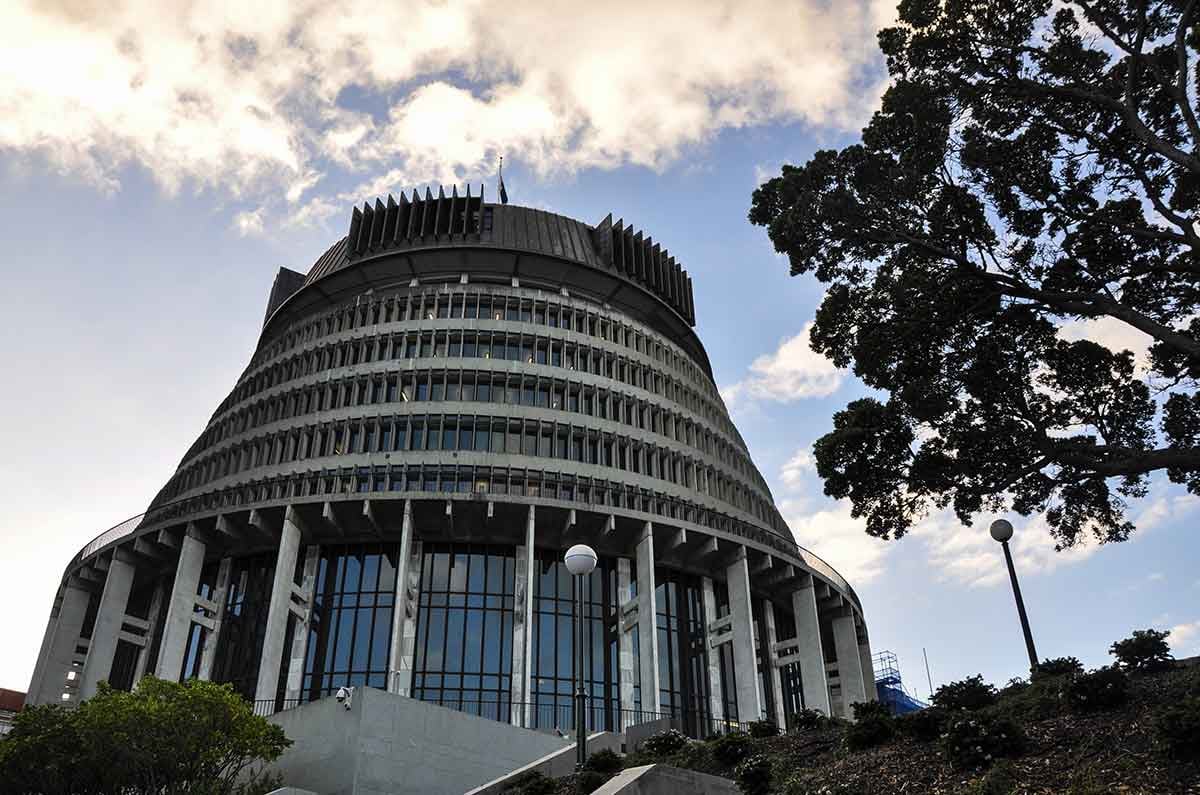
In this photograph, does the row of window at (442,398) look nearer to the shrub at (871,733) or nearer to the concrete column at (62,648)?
the concrete column at (62,648)

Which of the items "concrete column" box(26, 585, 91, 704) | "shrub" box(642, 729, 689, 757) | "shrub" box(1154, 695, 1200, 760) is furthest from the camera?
"concrete column" box(26, 585, 91, 704)

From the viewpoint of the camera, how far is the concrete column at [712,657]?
49.8 metres

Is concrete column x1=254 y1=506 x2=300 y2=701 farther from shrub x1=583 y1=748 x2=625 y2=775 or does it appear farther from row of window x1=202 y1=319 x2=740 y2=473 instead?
shrub x1=583 y1=748 x2=625 y2=775

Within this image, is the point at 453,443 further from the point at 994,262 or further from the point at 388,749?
the point at 994,262

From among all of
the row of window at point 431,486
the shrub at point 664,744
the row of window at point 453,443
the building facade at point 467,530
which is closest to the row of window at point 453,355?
the building facade at point 467,530

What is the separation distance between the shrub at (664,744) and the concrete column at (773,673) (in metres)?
28.1

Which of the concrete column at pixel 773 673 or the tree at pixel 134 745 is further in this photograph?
the concrete column at pixel 773 673

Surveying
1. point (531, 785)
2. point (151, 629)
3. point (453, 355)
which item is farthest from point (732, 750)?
point (151, 629)

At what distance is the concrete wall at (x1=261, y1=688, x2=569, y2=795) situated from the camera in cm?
2959

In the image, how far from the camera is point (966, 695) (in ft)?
69.8

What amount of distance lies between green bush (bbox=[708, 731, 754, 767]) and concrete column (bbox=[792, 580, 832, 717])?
2833 cm

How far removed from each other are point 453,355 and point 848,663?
3157 cm

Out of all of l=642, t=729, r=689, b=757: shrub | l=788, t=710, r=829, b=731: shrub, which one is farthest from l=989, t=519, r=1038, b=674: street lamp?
l=642, t=729, r=689, b=757: shrub

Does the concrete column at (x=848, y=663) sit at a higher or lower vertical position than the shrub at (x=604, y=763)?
higher
